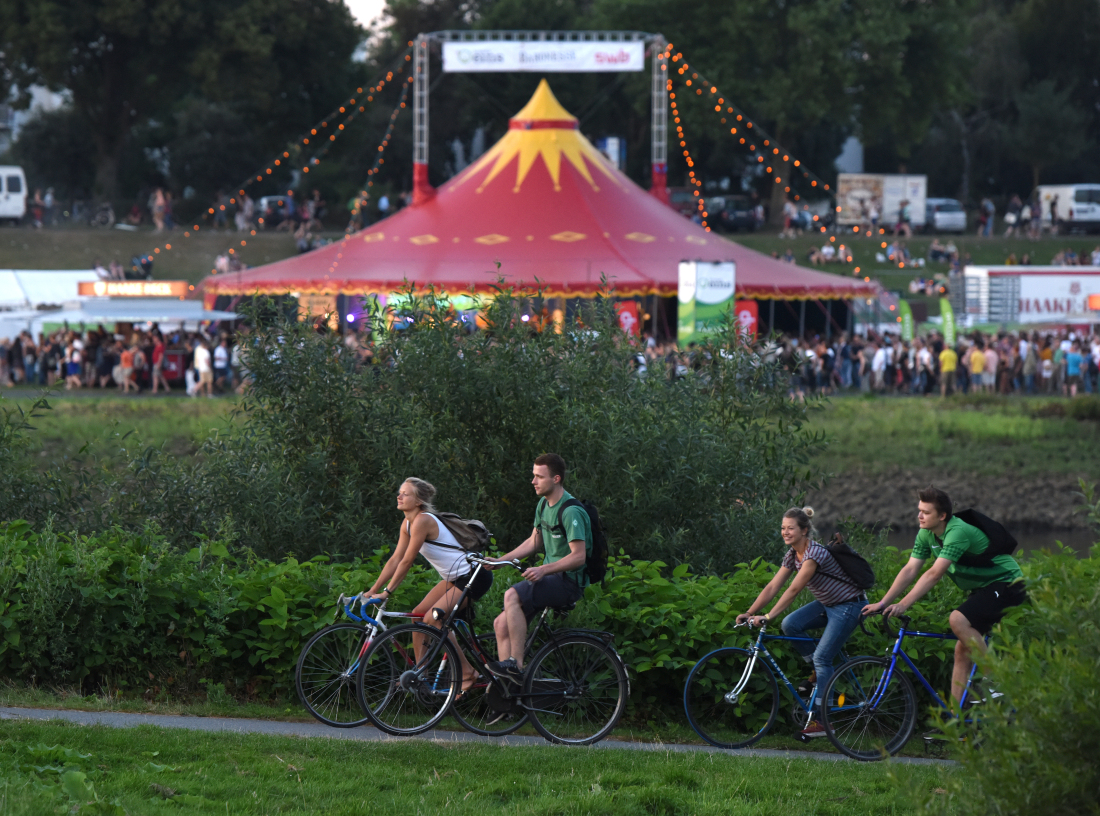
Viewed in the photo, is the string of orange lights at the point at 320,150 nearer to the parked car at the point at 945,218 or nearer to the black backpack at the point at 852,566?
the parked car at the point at 945,218

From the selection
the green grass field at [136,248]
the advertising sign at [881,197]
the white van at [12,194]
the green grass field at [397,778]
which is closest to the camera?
the green grass field at [397,778]

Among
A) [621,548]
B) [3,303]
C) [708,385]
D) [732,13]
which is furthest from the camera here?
[732,13]

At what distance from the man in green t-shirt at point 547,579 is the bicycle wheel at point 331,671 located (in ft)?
Answer: 2.54

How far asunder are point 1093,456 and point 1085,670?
2195 centimetres

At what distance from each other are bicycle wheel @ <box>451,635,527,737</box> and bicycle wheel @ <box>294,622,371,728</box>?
0.55 meters

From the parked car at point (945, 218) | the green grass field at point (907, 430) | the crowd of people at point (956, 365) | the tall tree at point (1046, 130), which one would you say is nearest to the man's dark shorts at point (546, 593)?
the green grass field at point (907, 430)

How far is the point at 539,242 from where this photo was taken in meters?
29.6

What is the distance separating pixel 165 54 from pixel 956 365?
33314mm

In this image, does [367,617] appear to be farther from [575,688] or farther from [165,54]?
[165,54]

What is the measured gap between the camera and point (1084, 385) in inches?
1166

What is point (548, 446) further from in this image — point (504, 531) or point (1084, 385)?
point (1084, 385)

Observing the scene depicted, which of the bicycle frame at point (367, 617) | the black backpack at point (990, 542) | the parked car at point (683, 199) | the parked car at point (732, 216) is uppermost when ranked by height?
the parked car at point (683, 199)

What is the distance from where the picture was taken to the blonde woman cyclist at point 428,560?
7.18 metres

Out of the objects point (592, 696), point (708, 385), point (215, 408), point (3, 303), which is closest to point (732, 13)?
point (3, 303)
